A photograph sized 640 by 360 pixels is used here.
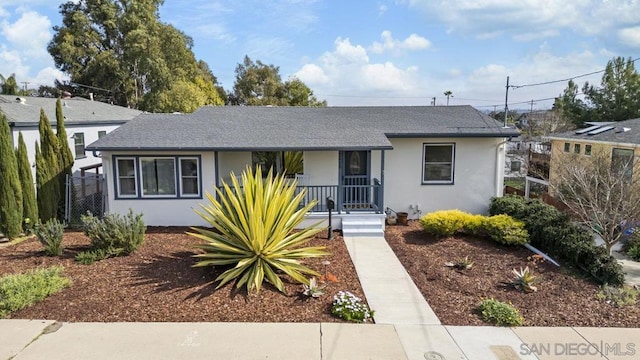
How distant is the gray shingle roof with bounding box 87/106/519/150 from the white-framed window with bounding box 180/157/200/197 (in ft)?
2.15

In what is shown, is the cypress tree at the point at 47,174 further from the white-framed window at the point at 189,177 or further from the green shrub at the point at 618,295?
the green shrub at the point at 618,295

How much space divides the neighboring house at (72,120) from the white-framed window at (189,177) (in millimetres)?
6586

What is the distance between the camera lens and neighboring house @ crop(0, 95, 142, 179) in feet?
49.5

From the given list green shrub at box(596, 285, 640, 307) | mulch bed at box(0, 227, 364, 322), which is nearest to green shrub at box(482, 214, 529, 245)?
green shrub at box(596, 285, 640, 307)

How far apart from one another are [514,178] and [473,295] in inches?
1062

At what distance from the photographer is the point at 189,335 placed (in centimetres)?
586

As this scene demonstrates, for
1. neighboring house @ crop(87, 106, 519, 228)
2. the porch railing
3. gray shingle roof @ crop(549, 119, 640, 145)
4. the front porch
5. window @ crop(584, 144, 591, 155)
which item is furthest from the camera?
window @ crop(584, 144, 591, 155)

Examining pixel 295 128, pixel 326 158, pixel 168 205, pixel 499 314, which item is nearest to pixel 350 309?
pixel 499 314

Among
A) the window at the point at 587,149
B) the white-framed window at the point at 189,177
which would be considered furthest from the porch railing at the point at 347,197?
the window at the point at 587,149

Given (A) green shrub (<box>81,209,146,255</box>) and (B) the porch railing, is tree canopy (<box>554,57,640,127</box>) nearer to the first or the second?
(B) the porch railing

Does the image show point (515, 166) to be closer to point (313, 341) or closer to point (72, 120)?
point (72, 120)

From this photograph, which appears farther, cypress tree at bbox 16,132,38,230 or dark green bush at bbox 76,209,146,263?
cypress tree at bbox 16,132,38,230

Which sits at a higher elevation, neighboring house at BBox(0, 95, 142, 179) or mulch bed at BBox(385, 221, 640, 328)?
neighboring house at BBox(0, 95, 142, 179)

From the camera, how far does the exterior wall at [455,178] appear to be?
43.2 feet
